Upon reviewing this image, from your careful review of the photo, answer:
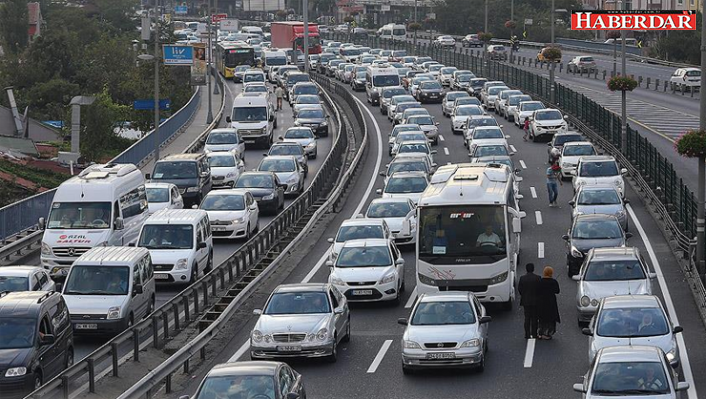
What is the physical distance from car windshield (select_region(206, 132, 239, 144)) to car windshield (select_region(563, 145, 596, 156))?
15657 mm

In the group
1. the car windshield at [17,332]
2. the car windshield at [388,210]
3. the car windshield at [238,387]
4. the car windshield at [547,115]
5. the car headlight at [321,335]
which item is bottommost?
the car headlight at [321,335]

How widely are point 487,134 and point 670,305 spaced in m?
27.6

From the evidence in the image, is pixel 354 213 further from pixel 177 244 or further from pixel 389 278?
pixel 389 278

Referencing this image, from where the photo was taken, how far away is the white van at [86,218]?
34938 mm

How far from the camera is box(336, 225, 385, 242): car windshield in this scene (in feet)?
116

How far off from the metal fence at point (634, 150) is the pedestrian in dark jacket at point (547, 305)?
844 cm

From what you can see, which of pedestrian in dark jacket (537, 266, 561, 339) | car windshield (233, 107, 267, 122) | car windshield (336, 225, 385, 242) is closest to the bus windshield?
pedestrian in dark jacket (537, 266, 561, 339)

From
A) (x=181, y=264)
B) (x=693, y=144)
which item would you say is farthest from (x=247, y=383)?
(x=693, y=144)

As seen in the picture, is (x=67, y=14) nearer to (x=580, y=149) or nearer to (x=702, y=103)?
(x=580, y=149)

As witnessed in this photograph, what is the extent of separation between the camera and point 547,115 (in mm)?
64375

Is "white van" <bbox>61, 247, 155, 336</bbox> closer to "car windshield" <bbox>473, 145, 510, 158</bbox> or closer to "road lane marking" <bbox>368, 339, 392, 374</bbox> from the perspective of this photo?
"road lane marking" <bbox>368, 339, 392, 374</bbox>

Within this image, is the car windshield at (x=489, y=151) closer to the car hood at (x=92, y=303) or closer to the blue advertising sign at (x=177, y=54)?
the car hood at (x=92, y=303)

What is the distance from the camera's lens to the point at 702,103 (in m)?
32.3

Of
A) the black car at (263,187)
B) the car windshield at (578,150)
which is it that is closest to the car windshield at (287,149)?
the black car at (263,187)
